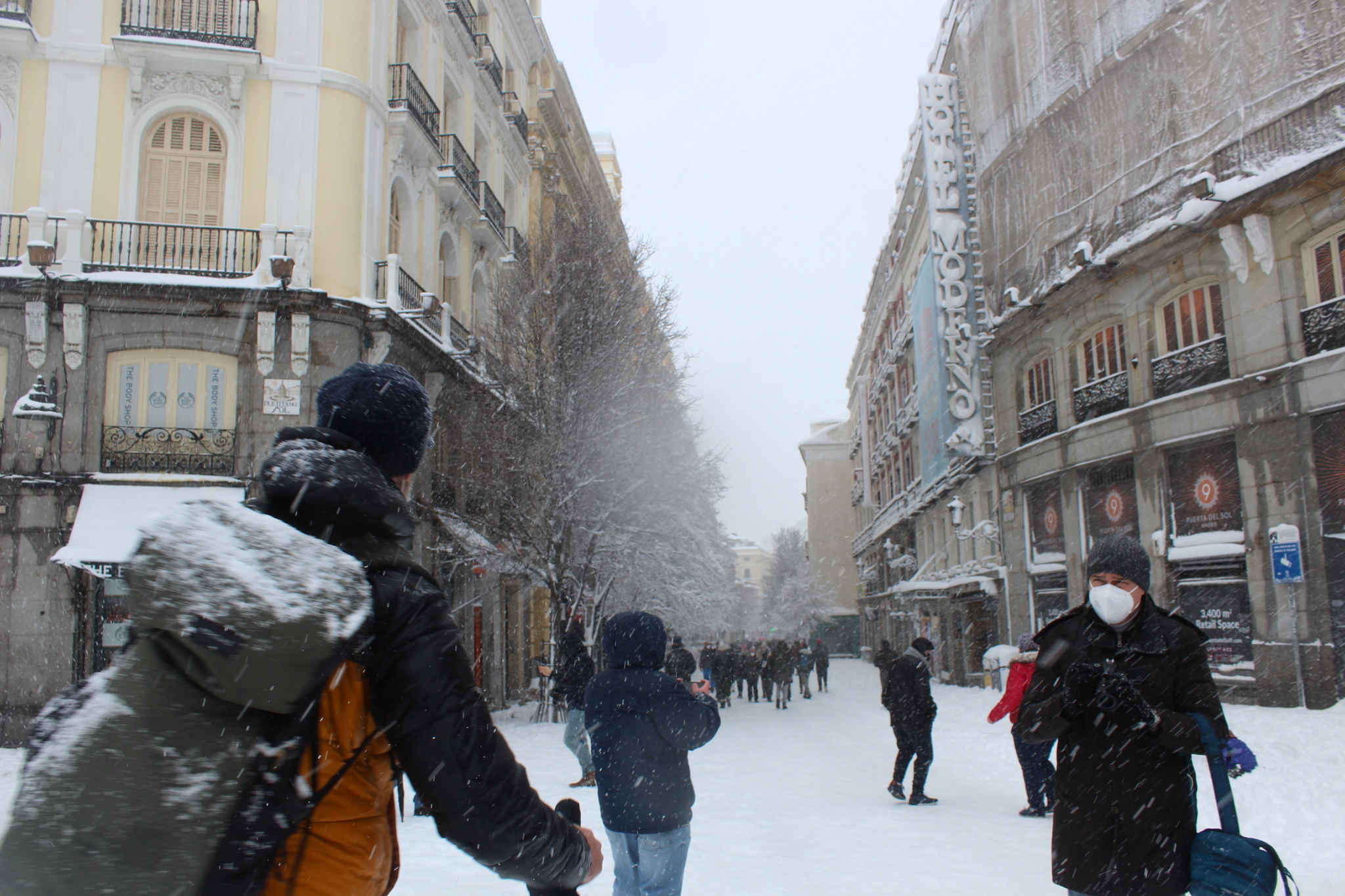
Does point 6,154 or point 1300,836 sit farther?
point 6,154

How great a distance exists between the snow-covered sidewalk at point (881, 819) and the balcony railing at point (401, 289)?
342 inches

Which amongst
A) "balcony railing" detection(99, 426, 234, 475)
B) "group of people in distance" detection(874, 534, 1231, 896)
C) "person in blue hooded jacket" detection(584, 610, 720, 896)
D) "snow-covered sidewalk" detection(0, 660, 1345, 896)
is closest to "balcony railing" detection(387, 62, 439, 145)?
"balcony railing" detection(99, 426, 234, 475)

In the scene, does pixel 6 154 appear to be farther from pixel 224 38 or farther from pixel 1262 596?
pixel 1262 596

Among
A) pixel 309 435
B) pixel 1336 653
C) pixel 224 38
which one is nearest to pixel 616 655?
pixel 309 435

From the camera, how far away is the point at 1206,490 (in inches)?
655

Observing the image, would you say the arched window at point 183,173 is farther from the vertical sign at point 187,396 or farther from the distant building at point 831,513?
the distant building at point 831,513

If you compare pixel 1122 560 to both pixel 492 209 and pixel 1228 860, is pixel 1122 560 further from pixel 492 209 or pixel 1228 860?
pixel 492 209

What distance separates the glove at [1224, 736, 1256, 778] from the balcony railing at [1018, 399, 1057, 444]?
1961cm

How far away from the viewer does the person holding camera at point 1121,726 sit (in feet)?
11.3

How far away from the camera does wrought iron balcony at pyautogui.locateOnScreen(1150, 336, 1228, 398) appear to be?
Answer: 1644cm

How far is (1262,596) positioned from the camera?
49.6 feet

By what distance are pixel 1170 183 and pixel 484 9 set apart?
57.5 ft

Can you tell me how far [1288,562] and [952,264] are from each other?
13.0 meters

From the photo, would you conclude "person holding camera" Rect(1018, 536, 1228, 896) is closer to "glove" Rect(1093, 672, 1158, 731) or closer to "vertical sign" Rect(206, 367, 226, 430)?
"glove" Rect(1093, 672, 1158, 731)
